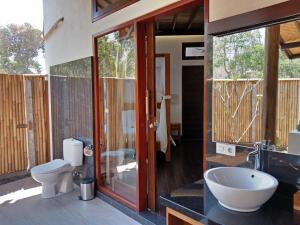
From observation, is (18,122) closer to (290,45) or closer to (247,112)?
(247,112)

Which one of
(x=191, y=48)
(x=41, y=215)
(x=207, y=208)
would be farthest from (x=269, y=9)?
(x=191, y=48)

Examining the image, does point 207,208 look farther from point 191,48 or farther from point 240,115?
point 191,48

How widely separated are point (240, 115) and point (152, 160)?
122 centimetres

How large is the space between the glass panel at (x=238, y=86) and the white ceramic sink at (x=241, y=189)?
298mm

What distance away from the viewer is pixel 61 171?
3506 millimetres

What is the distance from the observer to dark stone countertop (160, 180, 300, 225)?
1294 millimetres

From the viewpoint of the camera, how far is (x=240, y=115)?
1904 mm

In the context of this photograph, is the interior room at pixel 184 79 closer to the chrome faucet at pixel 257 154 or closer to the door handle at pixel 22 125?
the door handle at pixel 22 125

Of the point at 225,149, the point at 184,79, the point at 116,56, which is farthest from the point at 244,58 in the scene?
the point at 184,79

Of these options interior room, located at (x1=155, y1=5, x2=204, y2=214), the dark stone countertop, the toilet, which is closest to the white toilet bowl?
the toilet

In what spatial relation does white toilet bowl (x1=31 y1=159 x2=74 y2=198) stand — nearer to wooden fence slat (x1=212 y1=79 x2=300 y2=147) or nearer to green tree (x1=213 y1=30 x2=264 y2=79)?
wooden fence slat (x1=212 y1=79 x2=300 y2=147)

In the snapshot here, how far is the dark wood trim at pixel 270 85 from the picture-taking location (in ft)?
5.54

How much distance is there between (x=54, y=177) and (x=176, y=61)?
4.03 m

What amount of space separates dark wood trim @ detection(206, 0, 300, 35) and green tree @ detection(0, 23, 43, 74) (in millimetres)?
6849
